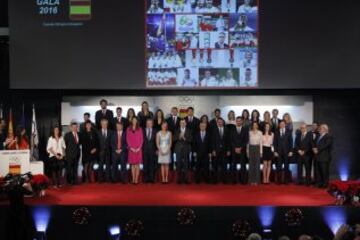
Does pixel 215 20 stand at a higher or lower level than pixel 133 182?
higher

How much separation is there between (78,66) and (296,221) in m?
6.30

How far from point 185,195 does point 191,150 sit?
171 cm

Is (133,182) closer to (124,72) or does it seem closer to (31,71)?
(124,72)

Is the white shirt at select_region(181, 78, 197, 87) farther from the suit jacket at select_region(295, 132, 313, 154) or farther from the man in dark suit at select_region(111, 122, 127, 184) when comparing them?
the suit jacket at select_region(295, 132, 313, 154)

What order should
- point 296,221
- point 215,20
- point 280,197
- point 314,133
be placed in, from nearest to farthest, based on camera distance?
point 296,221 → point 280,197 → point 314,133 → point 215,20

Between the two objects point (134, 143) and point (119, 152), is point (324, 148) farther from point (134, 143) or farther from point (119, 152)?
point (119, 152)

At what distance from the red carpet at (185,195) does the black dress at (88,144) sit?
61 centimetres

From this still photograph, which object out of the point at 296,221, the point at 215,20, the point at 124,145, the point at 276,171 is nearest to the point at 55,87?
the point at 124,145

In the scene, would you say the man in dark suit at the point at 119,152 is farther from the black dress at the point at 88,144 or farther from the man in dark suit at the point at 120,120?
the black dress at the point at 88,144

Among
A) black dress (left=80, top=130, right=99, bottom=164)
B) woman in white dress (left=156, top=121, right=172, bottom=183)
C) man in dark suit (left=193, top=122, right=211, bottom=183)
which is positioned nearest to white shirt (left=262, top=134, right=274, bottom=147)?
man in dark suit (left=193, top=122, right=211, bottom=183)

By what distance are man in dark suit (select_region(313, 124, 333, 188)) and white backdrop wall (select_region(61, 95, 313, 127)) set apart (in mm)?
2046

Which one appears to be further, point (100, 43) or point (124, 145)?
point (100, 43)

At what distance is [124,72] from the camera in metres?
12.1

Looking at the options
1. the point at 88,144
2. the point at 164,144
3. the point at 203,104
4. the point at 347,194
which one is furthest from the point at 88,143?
the point at 347,194
